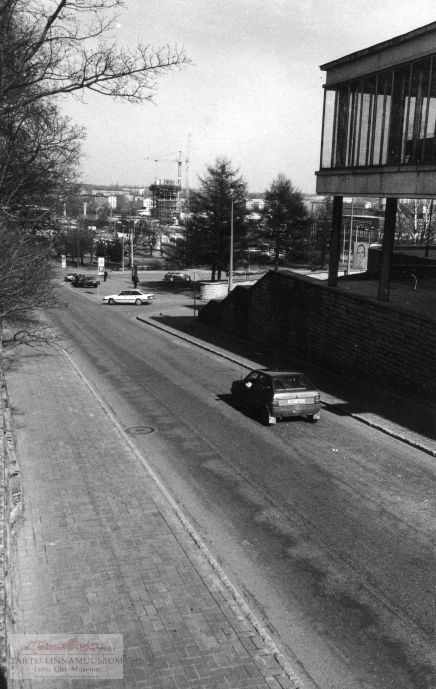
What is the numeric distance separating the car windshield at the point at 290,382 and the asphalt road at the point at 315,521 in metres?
1.00

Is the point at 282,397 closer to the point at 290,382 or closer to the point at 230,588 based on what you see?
the point at 290,382

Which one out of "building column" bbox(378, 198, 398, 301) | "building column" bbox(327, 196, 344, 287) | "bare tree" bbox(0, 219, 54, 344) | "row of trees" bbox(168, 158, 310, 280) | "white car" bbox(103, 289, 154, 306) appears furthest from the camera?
"row of trees" bbox(168, 158, 310, 280)

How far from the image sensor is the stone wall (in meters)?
19.4

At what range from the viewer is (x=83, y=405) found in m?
18.5

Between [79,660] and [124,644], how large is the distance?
1.74 feet

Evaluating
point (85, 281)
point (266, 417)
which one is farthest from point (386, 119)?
point (85, 281)

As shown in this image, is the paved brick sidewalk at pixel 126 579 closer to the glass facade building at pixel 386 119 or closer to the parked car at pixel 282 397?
the parked car at pixel 282 397

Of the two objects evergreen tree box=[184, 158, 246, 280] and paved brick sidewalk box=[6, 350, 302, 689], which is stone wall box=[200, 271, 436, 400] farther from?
evergreen tree box=[184, 158, 246, 280]

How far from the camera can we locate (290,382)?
1727 centimetres

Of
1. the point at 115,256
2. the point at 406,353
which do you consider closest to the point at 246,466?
the point at 406,353

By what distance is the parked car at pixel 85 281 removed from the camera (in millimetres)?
62531

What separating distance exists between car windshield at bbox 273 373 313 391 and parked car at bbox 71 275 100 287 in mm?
47553

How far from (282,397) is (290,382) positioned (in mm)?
681

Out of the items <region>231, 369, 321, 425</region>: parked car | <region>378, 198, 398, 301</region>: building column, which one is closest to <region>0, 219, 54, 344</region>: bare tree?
<region>231, 369, 321, 425</region>: parked car
